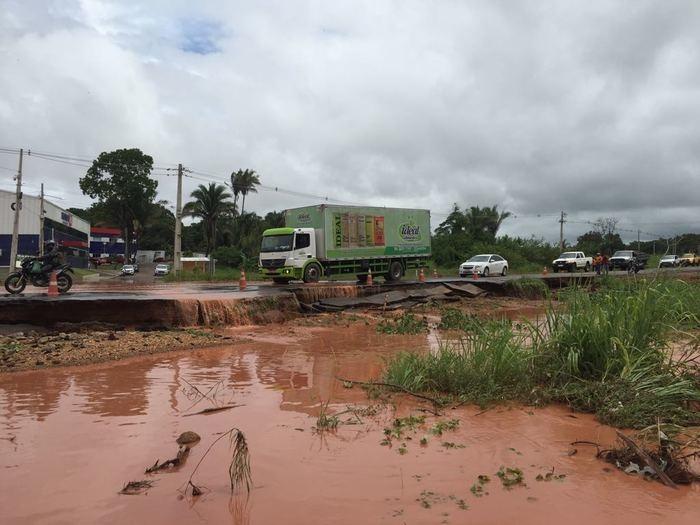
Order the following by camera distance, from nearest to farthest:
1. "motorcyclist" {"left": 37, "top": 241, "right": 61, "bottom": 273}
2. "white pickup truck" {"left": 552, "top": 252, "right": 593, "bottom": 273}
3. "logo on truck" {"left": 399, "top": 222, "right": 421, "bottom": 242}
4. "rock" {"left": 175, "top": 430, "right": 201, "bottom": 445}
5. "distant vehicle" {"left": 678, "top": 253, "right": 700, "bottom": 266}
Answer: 1. "rock" {"left": 175, "top": 430, "right": 201, "bottom": 445}
2. "motorcyclist" {"left": 37, "top": 241, "right": 61, "bottom": 273}
3. "logo on truck" {"left": 399, "top": 222, "right": 421, "bottom": 242}
4. "white pickup truck" {"left": 552, "top": 252, "right": 593, "bottom": 273}
5. "distant vehicle" {"left": 678, "top": 253, "right": 700, "bottom": 266}

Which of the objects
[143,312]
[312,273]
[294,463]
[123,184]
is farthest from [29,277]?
[123,184]

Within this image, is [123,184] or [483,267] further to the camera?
[123,184]

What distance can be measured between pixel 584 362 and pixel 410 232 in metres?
18.2

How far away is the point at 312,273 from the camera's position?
1988 centimetres

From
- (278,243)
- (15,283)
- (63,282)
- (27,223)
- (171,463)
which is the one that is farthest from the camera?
(27,223)

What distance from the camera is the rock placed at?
4477 millimetres

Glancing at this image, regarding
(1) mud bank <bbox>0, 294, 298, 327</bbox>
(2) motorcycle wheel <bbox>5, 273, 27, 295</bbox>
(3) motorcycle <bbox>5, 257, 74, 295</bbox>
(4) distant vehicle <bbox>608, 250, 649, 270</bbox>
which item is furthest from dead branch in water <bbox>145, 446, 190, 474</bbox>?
(4) distant vehicle <bbox>608, 250, 649, 270</bbox>

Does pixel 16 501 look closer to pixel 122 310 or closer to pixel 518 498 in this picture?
pixel 518 498

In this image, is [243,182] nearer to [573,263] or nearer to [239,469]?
[573,263]

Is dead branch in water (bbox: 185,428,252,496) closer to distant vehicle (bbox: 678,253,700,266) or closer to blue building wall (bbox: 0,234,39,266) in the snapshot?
blue building wall (bbox: 0,234,39,266)

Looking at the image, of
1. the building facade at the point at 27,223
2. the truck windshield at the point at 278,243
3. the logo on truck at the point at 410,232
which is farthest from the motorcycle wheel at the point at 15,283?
the building facade at the point at 27,223

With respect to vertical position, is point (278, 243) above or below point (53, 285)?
above

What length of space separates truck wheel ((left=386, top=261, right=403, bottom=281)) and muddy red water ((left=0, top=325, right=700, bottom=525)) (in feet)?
53.6

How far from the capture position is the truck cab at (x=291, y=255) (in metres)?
19.4
